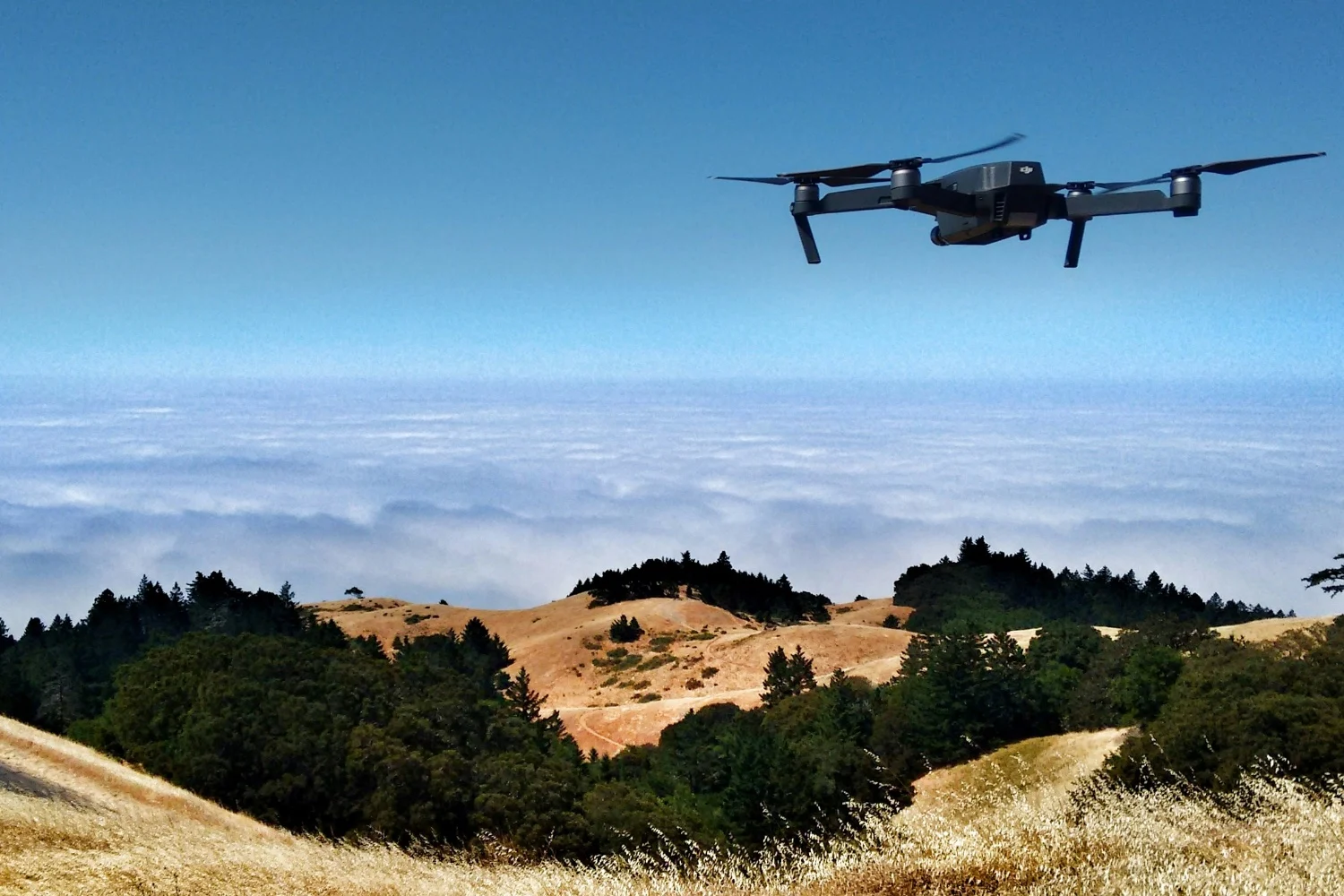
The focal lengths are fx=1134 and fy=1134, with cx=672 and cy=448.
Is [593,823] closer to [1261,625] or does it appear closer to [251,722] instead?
[251,722]

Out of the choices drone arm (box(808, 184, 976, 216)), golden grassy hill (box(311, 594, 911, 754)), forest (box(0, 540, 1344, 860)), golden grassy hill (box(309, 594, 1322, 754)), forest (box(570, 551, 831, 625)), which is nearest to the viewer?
drone arm (box(808, 184, 976, 216))

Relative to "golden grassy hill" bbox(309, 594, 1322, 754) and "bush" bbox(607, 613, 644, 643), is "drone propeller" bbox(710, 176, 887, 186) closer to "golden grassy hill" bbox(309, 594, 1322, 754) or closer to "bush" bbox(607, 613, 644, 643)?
"golden grassy hill" bbox(309, 594, 1322, 754)

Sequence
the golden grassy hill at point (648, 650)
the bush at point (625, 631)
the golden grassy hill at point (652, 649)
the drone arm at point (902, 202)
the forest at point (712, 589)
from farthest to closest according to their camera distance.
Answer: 1. the forest at point (712, 589)
2. the bush at point (625, 631)
3. the golden grassy hill at point (648, 650)
4. the golden grassy hill at point (652, 649)
5. the drone arm at point (902, 202)

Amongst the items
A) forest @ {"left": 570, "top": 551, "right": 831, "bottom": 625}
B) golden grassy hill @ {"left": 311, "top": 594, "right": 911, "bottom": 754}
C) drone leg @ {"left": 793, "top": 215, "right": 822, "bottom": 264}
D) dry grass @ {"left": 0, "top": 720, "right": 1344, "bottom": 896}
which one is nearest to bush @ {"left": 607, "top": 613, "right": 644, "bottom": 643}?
golden grassy hill @ {"left": 311, "top": 594, "right": 911, "bottom": 754}

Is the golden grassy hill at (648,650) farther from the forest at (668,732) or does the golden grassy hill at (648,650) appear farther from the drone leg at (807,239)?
the drone leg at (807,239)

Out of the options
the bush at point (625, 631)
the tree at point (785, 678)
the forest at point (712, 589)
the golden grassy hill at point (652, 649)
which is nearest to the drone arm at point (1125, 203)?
the tree at point (785, 678)
